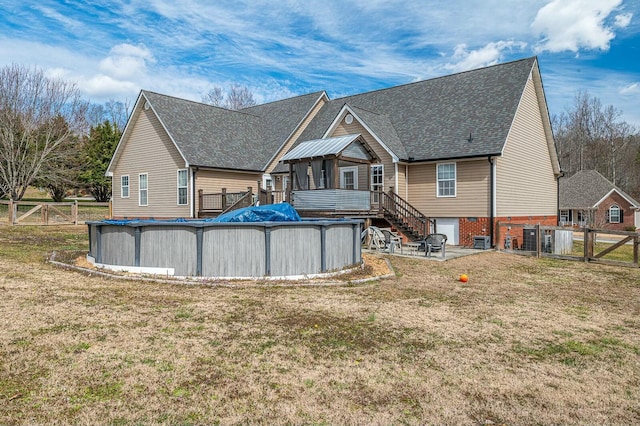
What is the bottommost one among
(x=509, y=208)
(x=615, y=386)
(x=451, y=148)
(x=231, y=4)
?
(x=615, y=386)

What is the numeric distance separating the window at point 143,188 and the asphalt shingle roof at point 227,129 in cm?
400

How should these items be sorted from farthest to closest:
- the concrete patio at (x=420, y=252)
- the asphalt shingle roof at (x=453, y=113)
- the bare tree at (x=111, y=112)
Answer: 1. the bare tree at (x=111, y=112)
2. the asphalt shingle roof at (x=453, y=113)
3. the concrete patio at (x=420, y=252)

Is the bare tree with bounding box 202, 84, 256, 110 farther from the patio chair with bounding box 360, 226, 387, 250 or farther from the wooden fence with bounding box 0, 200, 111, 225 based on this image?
the patio chair with bounding box 360, 226, 387, 250

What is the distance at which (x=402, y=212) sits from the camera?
2070 centimetres

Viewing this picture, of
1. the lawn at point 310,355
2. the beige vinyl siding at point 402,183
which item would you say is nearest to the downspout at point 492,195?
the beige vinyl siding at point 402,183

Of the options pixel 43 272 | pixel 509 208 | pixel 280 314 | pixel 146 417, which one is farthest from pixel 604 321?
pixel 509 208

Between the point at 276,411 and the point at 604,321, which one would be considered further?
the point at 604,321

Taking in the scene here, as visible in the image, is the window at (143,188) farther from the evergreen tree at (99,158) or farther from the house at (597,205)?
the house at (597,205)

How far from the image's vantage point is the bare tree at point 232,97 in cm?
5634

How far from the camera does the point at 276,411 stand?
4.05 meters

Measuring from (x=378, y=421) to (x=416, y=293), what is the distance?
5.71 meters

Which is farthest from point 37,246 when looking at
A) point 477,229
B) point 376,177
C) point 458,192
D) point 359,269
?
point 477,229

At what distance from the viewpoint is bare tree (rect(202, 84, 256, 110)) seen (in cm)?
5634

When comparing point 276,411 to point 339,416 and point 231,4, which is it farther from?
point 231,4
